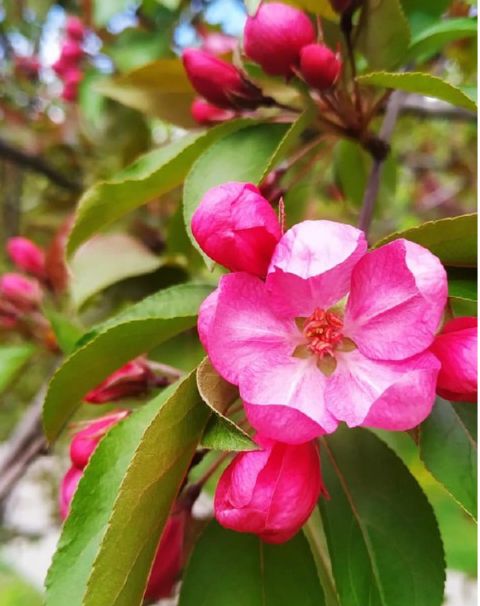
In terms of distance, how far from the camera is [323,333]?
579 mm

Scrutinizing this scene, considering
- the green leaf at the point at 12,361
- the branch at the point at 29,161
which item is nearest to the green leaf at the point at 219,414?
the green leaf at the point at 12,361

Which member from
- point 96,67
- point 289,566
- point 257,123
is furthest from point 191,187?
point 96,67

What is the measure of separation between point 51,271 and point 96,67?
785mm

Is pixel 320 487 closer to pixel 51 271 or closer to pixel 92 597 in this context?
pixel 92 597

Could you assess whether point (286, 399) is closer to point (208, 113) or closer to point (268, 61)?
point (268, 61)

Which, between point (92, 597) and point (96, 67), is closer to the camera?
point (92, 597)

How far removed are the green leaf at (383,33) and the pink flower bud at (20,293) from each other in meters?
0.86

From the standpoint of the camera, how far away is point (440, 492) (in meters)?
1.38

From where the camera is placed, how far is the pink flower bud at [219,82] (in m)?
0.77

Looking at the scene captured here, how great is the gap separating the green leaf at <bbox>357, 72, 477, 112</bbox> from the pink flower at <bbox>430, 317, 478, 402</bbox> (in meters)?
0.22

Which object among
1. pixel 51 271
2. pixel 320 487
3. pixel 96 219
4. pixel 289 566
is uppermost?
pixel 96 219

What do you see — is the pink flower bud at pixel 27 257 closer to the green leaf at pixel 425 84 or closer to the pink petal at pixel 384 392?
the green leaf at pixel 425 84

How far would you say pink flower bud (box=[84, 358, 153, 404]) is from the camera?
729mm

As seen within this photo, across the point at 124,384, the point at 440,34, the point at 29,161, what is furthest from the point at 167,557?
the point at 29,161
